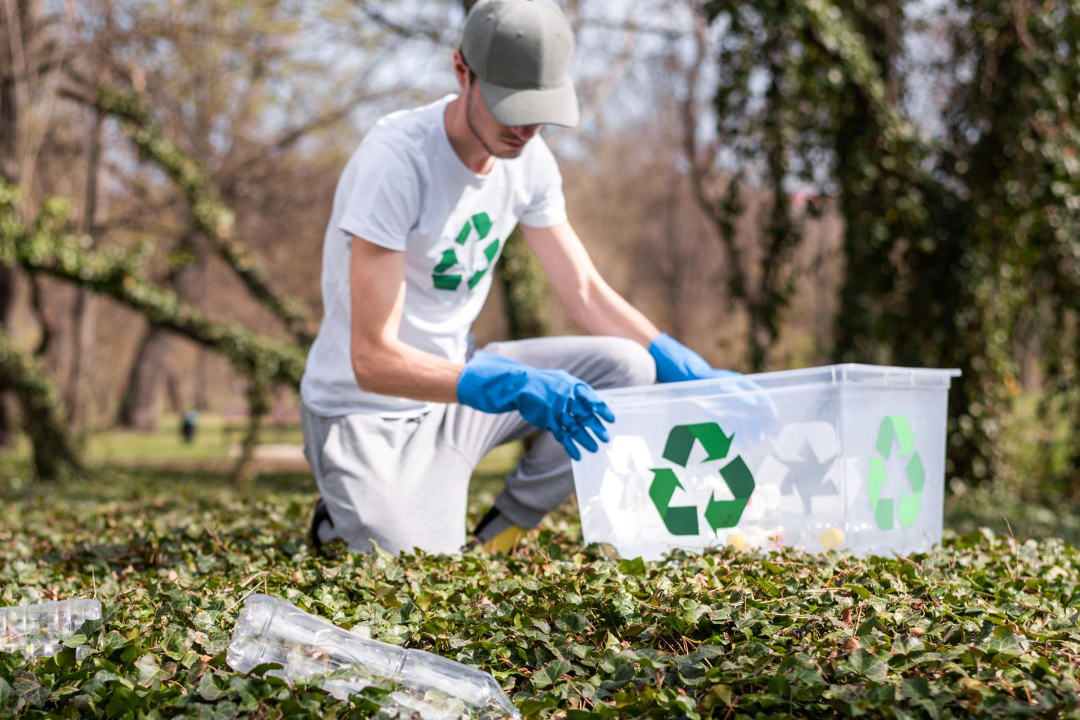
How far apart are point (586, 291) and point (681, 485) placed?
1032 mm

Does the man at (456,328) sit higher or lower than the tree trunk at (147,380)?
higher

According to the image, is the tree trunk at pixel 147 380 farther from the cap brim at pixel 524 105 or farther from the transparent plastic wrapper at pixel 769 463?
the transparent plastic wrapper at pixel 769 463

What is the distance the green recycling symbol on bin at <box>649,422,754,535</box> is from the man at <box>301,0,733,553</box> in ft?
0.71

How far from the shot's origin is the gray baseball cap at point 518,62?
2.98 meters

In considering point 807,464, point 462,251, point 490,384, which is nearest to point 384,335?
point 490,384

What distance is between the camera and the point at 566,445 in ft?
9.52

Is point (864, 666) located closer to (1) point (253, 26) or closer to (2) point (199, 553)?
(2) point (199, 553)

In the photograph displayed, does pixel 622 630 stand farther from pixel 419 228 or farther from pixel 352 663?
pixel 419 228

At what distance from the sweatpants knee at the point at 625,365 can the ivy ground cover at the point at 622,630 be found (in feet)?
1.96

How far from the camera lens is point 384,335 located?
305cm

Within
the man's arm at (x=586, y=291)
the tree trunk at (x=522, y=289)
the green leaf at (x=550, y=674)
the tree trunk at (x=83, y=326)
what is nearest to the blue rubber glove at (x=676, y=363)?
the man's arm at (x=586, y=291)

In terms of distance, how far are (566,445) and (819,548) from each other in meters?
0.77

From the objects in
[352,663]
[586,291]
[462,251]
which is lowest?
[352,663]

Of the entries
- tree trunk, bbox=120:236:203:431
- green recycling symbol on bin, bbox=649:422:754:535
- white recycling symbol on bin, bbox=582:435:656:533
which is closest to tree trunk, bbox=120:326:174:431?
tree trunk, bbox=120:236:203:431
